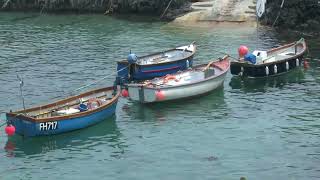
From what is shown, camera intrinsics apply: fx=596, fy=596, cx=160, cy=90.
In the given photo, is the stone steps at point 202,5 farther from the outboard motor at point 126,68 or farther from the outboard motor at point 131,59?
the outboard motor at point 131,59

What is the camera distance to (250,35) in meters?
55.2

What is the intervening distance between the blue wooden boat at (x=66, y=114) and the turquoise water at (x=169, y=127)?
1.86 ft

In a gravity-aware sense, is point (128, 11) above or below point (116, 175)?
above

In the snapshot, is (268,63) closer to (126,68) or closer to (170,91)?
(170,91)

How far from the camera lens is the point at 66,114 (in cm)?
3178

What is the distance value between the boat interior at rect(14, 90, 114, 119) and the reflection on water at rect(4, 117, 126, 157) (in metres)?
1.22

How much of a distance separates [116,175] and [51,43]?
30.0 m

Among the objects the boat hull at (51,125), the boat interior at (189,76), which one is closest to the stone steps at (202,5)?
the boat interior at (189,76)

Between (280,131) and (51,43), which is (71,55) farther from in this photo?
(280,131)

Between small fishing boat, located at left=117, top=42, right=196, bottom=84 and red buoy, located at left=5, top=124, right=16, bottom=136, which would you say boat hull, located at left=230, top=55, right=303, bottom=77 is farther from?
red buoy, located at left=5, top=124, right=16, bottom=136

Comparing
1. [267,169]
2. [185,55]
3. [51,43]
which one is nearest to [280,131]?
[267,169]

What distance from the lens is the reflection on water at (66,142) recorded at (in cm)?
3017

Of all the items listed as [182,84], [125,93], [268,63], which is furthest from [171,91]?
[268,63]

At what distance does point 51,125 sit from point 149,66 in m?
12.1
